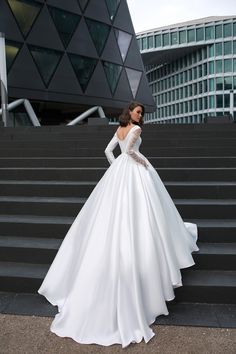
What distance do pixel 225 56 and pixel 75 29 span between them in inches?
2042

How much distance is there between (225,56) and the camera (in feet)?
220

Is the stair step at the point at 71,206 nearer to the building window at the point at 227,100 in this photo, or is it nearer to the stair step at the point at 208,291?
the stair step at the point at 208,291

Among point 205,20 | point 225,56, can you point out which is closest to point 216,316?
point 225,56

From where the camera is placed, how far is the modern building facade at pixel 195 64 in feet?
218

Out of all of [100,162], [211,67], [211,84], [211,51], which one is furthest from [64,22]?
[211,51]

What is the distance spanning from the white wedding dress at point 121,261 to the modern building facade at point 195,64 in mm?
62667

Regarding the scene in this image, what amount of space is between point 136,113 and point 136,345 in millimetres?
2092

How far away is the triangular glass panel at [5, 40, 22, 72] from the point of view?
18.8 meters

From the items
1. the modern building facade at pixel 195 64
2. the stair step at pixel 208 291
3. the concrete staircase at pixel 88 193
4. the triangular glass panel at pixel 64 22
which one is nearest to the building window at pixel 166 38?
the modern building facade at pixel 195 64

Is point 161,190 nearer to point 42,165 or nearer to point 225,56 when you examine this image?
point 42,165

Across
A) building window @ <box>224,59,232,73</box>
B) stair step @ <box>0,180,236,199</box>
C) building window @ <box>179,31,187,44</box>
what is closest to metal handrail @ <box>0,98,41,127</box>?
stair step @ <box>0,180,236,199</box>

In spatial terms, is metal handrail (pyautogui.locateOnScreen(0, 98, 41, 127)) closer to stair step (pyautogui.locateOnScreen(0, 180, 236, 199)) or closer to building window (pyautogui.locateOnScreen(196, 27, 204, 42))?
stair step (pyautogui.locateOnScreen(0, 180, 236, 199))

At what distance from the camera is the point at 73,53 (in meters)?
22.2

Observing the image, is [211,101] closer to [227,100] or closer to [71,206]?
[227,100]
